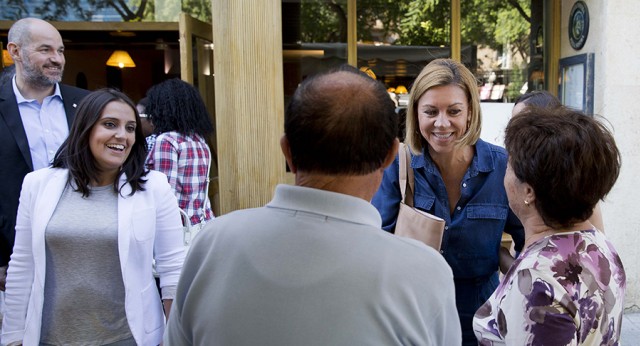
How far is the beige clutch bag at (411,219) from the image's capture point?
2.27 meters

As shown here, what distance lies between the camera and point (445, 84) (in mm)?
2438

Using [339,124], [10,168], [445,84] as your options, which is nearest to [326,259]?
[339,124]

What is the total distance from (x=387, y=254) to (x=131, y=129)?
6.31 feet

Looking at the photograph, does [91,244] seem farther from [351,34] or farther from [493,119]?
[351,34]

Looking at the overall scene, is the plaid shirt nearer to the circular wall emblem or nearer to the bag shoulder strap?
the bag shoulder strap

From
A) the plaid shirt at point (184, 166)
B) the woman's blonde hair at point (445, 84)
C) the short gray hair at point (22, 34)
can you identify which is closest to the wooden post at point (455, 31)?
the plaid shirt at point (184, 166)

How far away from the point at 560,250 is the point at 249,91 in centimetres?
328

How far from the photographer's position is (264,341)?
1174 mm

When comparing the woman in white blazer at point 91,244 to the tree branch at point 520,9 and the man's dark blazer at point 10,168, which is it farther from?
the tree branch at point 520,9

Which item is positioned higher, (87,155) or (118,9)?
(118,9)

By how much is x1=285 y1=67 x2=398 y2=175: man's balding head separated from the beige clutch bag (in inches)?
42.4

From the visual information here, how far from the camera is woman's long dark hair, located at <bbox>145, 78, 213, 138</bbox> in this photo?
448 centimetres

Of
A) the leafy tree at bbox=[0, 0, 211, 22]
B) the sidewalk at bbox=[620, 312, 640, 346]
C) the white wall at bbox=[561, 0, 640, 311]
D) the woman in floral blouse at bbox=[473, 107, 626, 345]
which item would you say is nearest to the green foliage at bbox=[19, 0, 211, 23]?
the leafy tree at bbox=[0, 0, 211, 22]

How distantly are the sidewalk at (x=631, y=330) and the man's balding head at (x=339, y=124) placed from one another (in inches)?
176
